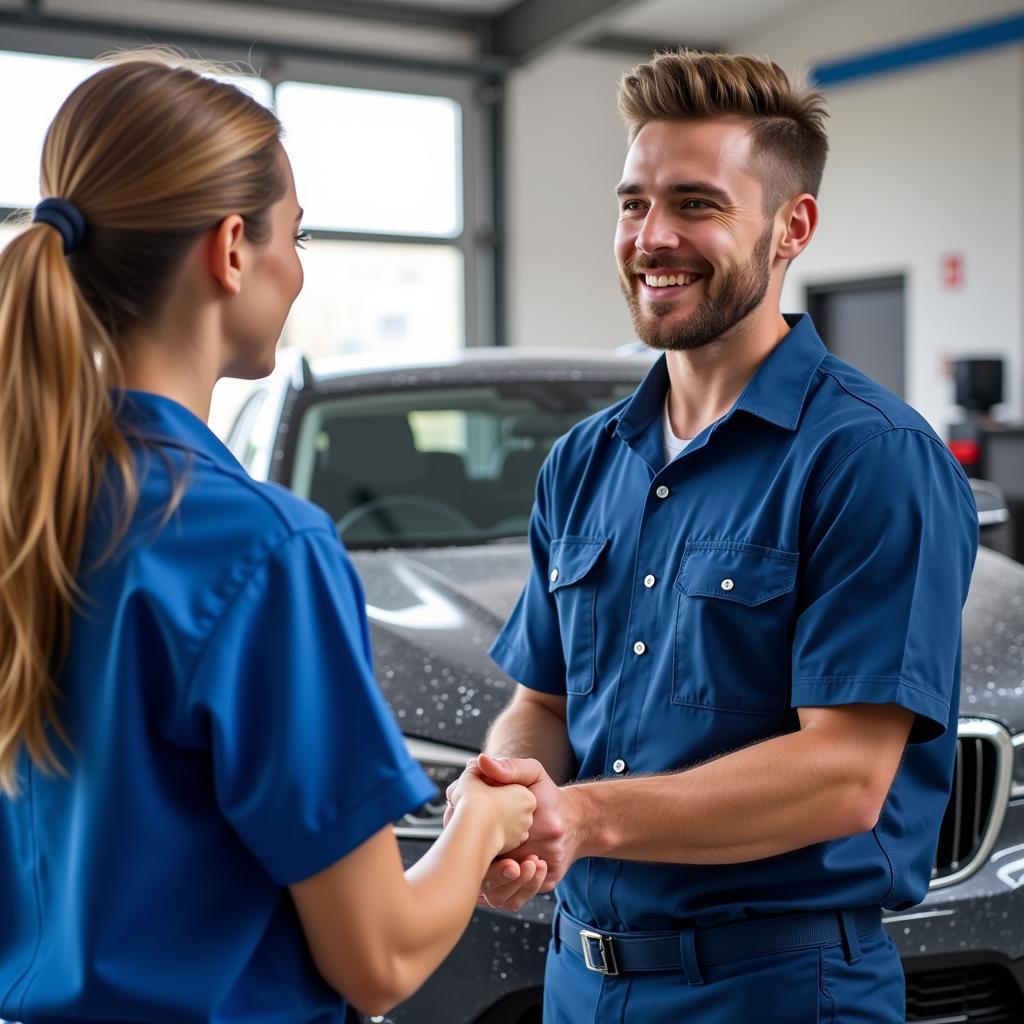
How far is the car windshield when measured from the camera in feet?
9.21

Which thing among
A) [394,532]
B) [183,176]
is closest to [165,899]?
[183,176]

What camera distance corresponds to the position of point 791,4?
10758mm

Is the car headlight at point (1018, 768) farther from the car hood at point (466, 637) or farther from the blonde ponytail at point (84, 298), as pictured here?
the blonde ponytail at point (84, 298)

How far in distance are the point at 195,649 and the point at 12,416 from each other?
0.20 m

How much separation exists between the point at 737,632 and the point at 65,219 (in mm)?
799

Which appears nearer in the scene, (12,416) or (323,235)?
(12,416)

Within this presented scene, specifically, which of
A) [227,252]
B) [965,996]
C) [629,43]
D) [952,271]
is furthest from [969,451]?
[227,252]

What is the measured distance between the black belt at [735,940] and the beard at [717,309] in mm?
648

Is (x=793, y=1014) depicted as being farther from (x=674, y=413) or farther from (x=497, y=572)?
(x=497, y=572)

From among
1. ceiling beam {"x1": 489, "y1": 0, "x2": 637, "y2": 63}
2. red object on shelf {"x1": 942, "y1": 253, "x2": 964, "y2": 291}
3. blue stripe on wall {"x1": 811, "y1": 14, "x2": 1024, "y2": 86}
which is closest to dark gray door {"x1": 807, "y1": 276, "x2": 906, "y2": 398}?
red object on shelf {"x1": 942, "y1": 253, "x2": 964, "y2": 291}

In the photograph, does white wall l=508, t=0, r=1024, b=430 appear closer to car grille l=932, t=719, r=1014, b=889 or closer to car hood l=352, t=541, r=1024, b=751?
car hood l=352, t=541, r=1024, b=751

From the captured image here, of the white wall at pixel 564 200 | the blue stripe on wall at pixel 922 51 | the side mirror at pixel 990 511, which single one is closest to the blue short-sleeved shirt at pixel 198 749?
the side mirror at pixel 990 511

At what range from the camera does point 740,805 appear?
4.19 ft

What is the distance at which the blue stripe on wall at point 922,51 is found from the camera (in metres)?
8.90
